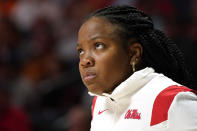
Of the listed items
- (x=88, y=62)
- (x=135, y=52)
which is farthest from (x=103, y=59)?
(x=135, y=52)

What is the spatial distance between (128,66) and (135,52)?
0.09 meters

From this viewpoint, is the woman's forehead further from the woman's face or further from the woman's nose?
the woman's nose

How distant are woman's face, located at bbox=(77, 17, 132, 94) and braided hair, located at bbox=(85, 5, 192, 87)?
2.3 inches

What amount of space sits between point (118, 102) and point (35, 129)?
327 cm

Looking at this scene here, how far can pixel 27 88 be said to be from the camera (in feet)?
19.0

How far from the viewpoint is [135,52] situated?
7.80 feet

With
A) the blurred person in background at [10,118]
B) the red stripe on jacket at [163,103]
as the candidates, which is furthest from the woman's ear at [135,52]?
the blurred person in background at [10,118]

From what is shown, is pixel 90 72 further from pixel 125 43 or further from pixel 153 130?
pixel 153 130

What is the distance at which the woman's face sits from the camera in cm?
231

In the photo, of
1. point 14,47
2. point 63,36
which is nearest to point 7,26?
point 14,47

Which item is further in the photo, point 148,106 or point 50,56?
point 50,56

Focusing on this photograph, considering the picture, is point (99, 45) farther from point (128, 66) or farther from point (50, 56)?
point (50, 56)

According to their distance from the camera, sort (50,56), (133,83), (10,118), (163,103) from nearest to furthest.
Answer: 1. (163,103)
2. (133,83)
3. (10,118)
4. (50,56)

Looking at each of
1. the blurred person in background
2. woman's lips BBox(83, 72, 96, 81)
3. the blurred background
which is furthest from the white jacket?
the blurred person in background
